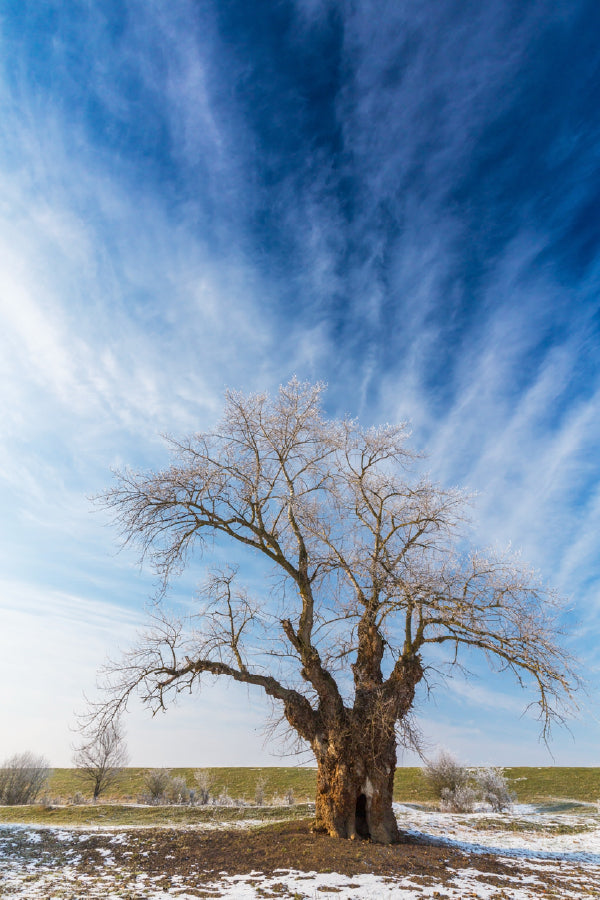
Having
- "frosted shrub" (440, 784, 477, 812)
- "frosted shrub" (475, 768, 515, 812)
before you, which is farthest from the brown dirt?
"frosted shrub" (475, 768, 515, 812)

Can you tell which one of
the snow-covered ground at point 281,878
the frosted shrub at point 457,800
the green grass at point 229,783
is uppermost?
the green grass at point 229,783

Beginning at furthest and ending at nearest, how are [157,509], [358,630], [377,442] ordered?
[377,442] < [358,630] < [157,509]

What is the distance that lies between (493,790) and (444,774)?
2.42 metres

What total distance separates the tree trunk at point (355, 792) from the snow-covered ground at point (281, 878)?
1.68 meters

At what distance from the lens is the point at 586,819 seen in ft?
63.6

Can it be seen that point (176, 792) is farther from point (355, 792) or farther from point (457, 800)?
point (355, 792)

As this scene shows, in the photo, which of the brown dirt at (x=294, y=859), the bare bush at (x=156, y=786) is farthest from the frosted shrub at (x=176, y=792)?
the brown dirt at (x=294, y=859)

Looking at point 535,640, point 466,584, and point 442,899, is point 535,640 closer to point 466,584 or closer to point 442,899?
point 466,584

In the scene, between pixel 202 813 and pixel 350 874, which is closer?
pixel 350 874

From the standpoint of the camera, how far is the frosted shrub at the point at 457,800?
71.7 ft

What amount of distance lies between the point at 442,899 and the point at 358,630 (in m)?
5.72

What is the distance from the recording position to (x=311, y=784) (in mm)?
36375

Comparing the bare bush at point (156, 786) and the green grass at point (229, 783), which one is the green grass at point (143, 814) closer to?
the bare bush at point (156, 786)

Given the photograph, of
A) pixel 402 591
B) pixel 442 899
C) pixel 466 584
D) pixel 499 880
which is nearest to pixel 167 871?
pixel 442 899
